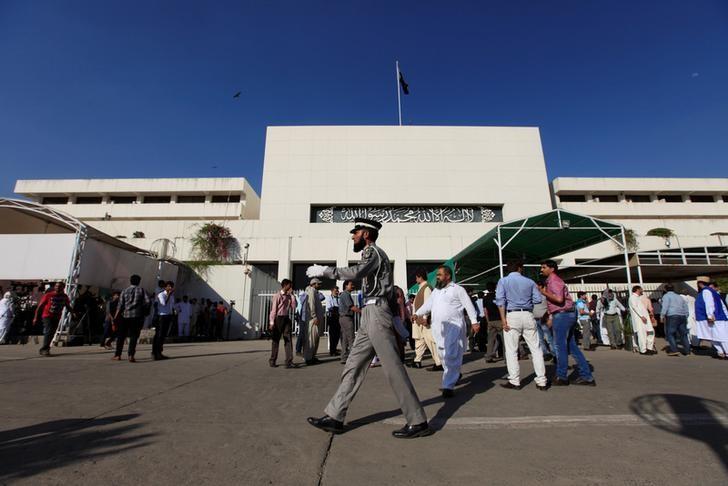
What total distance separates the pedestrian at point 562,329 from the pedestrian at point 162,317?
25.1 feet

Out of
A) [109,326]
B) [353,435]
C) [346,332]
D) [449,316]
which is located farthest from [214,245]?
[353,435]

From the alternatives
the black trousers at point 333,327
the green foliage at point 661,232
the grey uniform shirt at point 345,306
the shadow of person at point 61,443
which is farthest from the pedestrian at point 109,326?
the green foliage at point 661,232

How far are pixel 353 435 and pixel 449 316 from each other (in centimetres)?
269

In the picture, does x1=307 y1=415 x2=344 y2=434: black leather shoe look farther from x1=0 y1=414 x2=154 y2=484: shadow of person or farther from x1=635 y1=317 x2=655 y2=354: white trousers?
x1=635 y1=317 x2=655 y2=354: white trousers

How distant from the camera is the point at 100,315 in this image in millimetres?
11711

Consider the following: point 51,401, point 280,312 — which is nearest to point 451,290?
point 280,312

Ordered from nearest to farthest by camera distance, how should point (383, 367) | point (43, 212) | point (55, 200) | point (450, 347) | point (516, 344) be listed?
point (383, 367) → point (450, 347) → point (516, 344) → point (43, 212) → point (55, 200)

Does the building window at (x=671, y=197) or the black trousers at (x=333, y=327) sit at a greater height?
the building window at (x=671, y=197)

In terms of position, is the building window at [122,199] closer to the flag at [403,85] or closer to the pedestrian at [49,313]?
the flag at [403,85]

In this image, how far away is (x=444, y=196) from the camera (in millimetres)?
26734

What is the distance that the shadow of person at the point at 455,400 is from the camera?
313cm

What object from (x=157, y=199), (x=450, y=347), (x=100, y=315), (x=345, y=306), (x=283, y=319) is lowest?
(x=450, y=347)

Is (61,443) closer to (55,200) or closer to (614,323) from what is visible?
(614,323)

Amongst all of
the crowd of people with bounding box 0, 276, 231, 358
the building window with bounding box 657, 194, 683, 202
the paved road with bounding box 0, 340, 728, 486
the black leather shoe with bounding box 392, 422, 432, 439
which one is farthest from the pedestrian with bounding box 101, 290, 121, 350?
the building window with bounding box 657, 194, 683, 202
